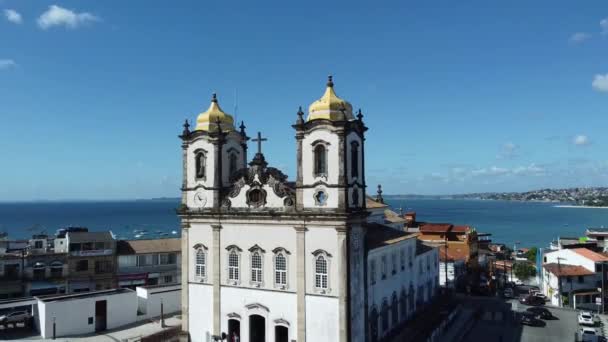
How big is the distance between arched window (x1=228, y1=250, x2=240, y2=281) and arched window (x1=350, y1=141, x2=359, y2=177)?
8372 mm

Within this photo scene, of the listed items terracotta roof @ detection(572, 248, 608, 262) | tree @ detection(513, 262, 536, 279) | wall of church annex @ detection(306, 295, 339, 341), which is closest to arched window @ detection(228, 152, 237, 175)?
wall of church annex @ detection(306, 295, 339, 341)

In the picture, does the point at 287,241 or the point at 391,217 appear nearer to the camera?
the point at 287,241

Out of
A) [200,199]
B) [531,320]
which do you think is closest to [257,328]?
[200,199]

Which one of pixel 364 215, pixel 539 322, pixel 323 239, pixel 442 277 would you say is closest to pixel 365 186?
pixel 364 215

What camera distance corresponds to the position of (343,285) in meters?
25.3

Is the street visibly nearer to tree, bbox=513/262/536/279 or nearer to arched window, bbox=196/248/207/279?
arched window, bbox=196/248/207/279

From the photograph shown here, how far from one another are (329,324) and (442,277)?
1079 inches

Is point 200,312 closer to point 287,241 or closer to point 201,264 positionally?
point 201,264

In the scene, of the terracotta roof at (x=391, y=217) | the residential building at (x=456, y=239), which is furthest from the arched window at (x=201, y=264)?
the residential building at (x=456, y=239)

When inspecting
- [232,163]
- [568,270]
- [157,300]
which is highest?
Answer: [232,163]

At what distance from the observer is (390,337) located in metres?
30.1

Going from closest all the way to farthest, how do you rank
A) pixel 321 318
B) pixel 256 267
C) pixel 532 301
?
1. pixel 321 318
2. pixel 256 267
3. pixel 532 301

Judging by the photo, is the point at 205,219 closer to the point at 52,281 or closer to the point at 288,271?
the point at 288,271

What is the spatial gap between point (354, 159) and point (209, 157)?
30.2 feet
